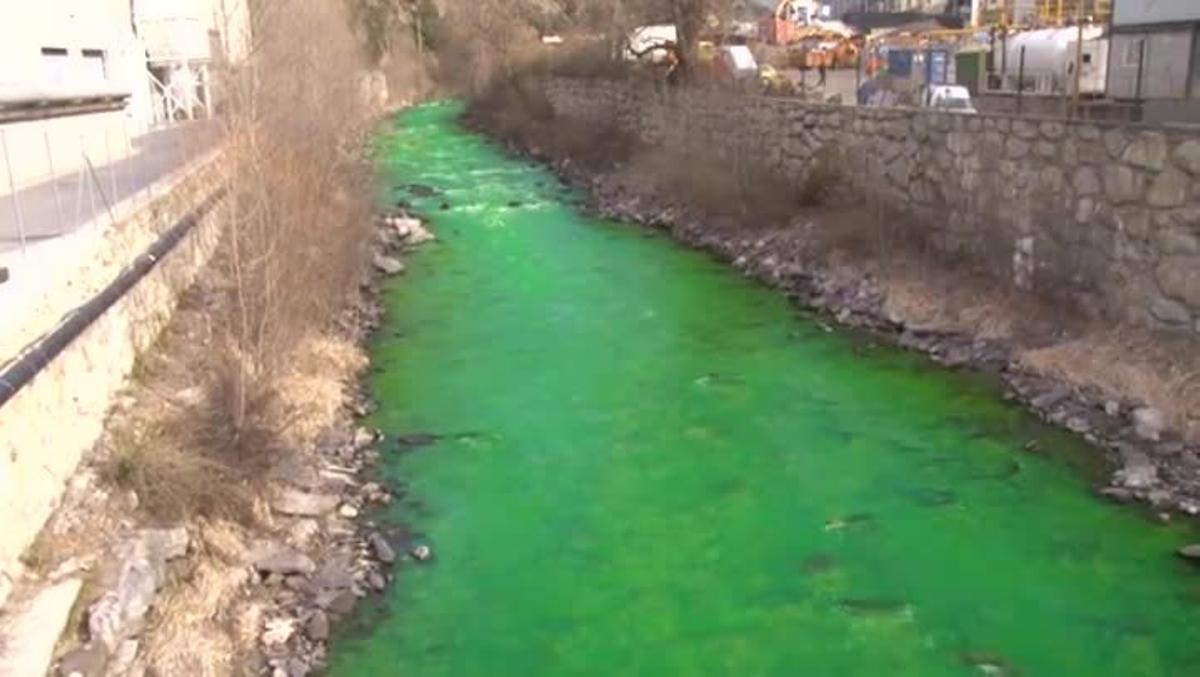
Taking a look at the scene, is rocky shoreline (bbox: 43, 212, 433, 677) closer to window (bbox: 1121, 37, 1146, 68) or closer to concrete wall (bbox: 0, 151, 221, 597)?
concrete wall (bbox: 0, 151, 221, 597)

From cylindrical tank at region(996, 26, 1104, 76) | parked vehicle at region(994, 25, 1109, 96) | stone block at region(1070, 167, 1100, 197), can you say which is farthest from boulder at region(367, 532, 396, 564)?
cylindrical tank at region(996, 26, 1104, 76)

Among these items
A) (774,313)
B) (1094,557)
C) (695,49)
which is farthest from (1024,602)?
(695,49)

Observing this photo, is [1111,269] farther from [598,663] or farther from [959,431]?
[598,663]

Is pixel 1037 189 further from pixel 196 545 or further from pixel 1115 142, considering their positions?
pixel 196 545

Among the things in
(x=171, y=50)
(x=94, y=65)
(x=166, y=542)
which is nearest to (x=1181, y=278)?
(x=166, y=542)

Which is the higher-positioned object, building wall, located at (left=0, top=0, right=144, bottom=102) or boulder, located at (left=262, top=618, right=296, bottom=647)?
building wall, located at (left=0, top=0, right=144, bottom=102)

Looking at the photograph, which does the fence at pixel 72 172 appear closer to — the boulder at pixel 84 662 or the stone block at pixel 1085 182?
the boulder at pixel 84 662

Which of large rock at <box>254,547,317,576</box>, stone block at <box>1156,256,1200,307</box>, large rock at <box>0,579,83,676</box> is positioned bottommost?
large rock at <box>254,547,317,576</box>
